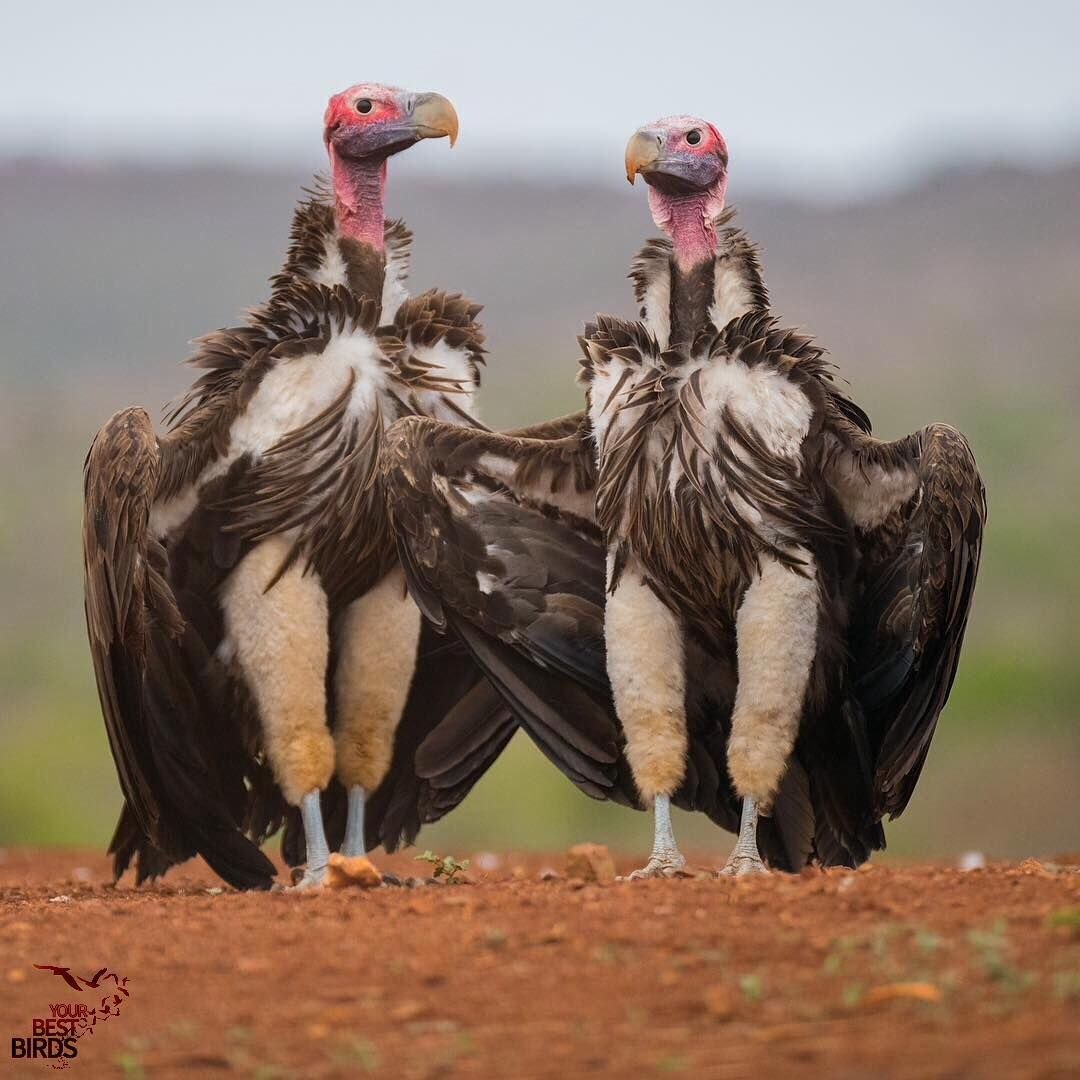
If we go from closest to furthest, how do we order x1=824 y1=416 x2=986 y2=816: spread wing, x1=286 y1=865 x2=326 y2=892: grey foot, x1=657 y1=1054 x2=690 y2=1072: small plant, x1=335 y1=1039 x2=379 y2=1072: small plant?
x1=657 y1=1054 x2=690 y2=1072: small plant
x1=335 y1=1039 x2=379 y2=1072: small plant
x1=824 y1=416 x2=986 y2=816: spread wing
x1=286 y1=865 x2=326 y2=892: grey foot

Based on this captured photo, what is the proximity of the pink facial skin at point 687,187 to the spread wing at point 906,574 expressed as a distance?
1013 millimetres

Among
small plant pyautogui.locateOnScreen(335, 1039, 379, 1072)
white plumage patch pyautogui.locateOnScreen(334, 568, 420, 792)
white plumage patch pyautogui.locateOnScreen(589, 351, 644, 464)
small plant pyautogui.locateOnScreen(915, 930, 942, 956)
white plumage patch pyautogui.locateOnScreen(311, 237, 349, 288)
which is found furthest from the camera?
white plumage patch pyautogui.locateOnScreen(311, 237, 349, 288)

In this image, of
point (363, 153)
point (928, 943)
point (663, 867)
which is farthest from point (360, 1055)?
point (363, 153)

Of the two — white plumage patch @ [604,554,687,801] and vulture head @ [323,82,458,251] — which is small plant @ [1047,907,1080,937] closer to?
white plumage patch @ [604,554,687,801]

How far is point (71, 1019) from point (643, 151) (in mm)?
4385

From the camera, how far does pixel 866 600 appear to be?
7723 millimetres

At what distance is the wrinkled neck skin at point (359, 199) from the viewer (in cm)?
845

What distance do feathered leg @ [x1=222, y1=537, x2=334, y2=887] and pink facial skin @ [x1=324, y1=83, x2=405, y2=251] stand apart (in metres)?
1.52

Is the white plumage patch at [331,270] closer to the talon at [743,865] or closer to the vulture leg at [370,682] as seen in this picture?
the vulture leg at [370,682]

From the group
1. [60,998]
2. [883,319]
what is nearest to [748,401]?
[60,998]

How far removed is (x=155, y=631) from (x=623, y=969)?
11.9 feet

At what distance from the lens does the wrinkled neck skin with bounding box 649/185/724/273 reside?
7.91 metres

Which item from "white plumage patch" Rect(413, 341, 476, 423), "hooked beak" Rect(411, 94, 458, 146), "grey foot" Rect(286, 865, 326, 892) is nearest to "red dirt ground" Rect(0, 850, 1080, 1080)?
"grey foot" Rect(286, 865, 326, 892)

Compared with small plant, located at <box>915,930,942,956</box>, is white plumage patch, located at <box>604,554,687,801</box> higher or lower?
higher
